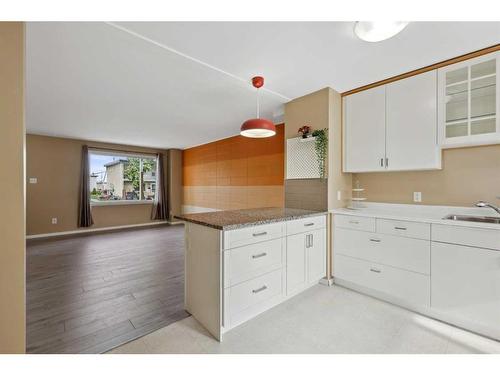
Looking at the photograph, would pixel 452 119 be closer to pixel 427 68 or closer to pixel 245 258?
pixel 427 68

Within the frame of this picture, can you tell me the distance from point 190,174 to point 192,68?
498cm

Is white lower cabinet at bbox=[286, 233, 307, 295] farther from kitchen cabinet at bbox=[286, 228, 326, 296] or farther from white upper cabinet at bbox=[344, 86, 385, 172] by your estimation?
white upper cabinet at bbox=[344, 86, 385, 172]

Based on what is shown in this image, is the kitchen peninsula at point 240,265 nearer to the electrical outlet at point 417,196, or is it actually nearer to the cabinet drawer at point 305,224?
the cabinet drawer at point 305,224

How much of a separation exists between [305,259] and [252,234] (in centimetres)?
86

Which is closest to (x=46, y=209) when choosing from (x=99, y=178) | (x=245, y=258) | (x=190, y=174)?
(x=99, y=178)

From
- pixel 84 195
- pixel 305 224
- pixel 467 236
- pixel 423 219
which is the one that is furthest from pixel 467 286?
pixel 84 195

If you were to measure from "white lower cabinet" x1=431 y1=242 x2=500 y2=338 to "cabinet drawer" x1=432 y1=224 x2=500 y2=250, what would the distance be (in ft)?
0.13

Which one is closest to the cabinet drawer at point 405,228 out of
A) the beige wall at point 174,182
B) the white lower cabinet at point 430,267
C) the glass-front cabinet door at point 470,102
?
the white lower cabinet at point 430,267

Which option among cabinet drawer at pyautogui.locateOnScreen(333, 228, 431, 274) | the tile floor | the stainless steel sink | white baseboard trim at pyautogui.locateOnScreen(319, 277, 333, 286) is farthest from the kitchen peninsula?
the stainless steel sink

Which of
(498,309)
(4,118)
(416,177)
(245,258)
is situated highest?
(4,118)

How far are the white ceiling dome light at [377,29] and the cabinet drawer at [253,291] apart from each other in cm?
200

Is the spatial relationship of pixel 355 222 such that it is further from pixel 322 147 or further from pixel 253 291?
pixel 253 291

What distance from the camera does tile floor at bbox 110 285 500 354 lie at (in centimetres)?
160
